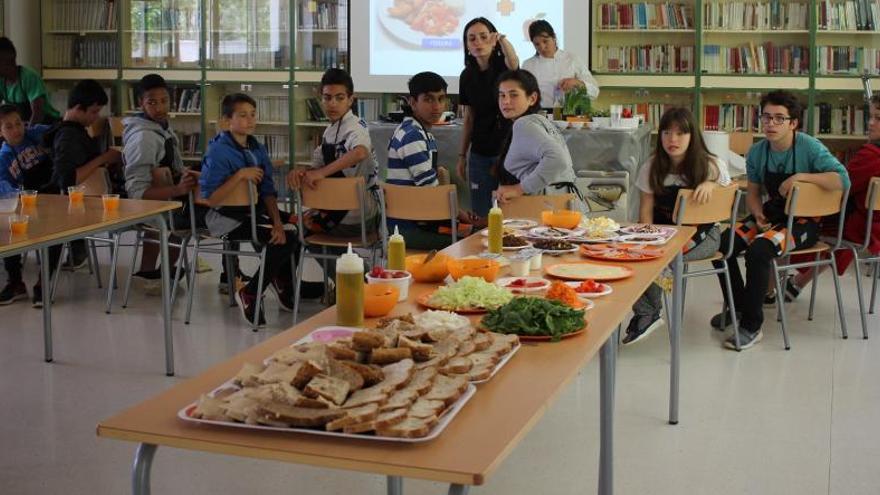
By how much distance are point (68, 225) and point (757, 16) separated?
5.87 m

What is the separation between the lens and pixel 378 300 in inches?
97.3

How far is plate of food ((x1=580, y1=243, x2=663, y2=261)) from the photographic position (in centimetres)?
324

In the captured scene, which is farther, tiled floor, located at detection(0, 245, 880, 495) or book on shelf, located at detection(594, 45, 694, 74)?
book on shelf, located at detection(594, 45, 694, 74)

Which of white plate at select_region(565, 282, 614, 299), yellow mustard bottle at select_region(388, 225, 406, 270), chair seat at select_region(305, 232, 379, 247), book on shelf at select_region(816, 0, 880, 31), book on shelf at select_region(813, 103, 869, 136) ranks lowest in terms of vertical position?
chair seat at select_region(305, 232, 379, 247)

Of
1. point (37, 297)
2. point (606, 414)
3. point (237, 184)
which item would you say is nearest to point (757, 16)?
point (237, 184)

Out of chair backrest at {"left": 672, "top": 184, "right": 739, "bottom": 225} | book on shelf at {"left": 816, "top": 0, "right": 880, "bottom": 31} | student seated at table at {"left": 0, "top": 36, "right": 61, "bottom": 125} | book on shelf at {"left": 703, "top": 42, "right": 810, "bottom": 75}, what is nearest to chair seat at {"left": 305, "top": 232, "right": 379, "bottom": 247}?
chair backrest at {"left": 672, "top": 184, "right": 739, "bottom": 225}

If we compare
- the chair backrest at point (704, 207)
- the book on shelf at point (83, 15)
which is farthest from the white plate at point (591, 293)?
the book on shelf at point (83, 15)

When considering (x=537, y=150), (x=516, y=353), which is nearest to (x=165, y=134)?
(x=537, y=150)

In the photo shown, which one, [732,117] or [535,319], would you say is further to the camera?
[732,117]

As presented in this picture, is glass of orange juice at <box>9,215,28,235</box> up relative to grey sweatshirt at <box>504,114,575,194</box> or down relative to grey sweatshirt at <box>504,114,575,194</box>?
down

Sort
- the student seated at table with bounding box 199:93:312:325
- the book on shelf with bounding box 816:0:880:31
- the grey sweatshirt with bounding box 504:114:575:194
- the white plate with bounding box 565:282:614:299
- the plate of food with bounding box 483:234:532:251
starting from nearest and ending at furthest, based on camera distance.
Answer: the white plate with bounding box 565:282:614:299, the plate of food with bounding box 483:234:532:251, the grey sweatshirt with bounding box 504:114:575:194, the student seated at table with bounding box 199:93:312:325, the book on shelf with bounding box 816:0:880:31

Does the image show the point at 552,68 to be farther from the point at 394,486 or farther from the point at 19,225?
the point at 394,486

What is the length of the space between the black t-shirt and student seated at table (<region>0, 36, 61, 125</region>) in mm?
3076

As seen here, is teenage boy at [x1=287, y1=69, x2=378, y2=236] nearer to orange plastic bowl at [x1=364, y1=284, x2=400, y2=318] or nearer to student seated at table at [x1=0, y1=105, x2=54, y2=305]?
student seated at table at [x1=0, y1=105, x2=54, y2=305]
